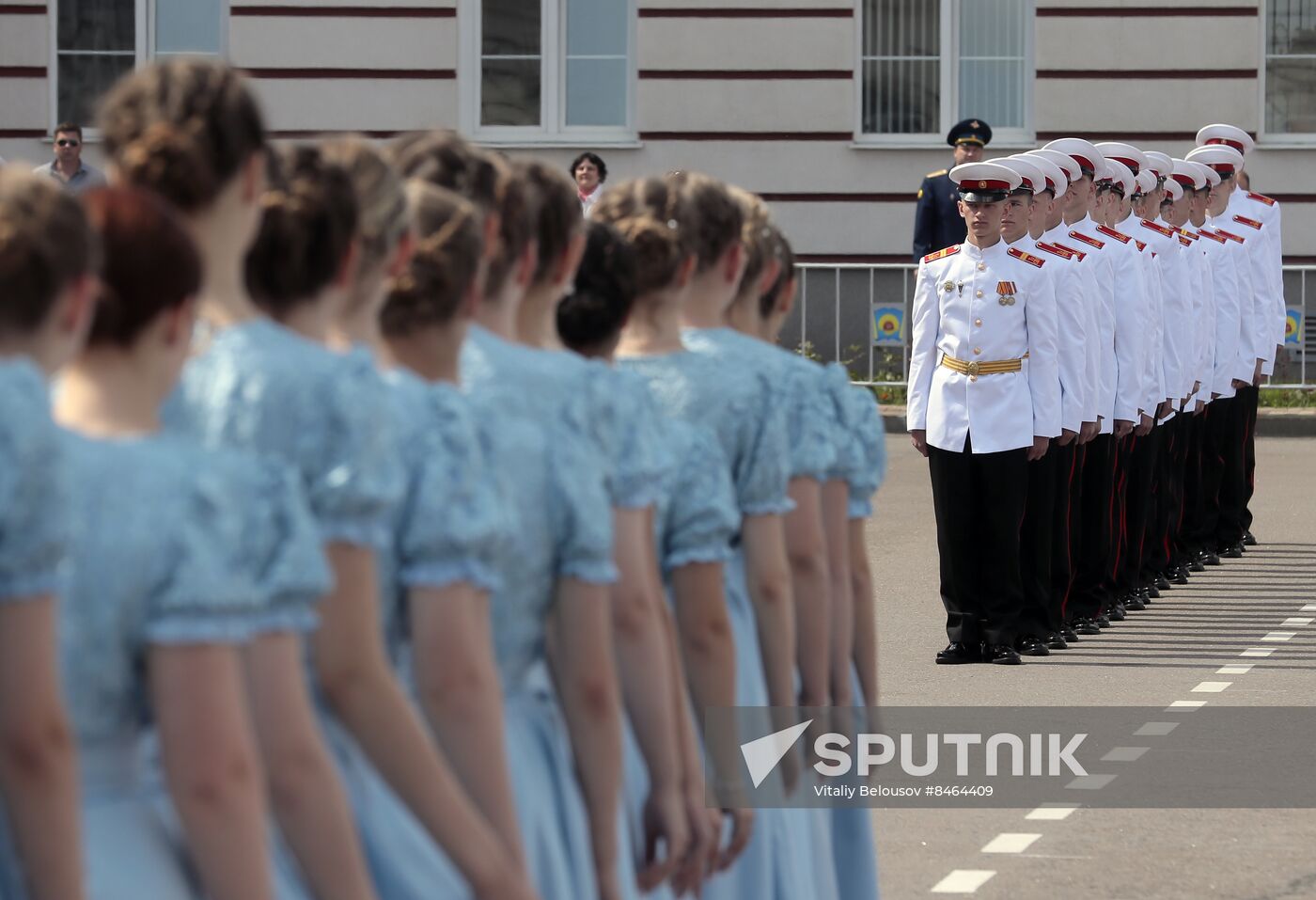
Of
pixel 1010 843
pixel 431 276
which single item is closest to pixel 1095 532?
pixel 1010 843

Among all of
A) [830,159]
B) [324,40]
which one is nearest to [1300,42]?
[830,159]

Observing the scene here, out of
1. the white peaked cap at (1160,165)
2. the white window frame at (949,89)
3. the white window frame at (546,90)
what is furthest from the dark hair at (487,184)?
the white window frame at (546,90)

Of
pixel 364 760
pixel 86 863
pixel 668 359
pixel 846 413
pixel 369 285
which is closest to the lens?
pixel 86 863

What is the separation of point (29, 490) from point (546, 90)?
65.8 ft

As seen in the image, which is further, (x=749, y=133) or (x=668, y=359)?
(x=749, y=133)

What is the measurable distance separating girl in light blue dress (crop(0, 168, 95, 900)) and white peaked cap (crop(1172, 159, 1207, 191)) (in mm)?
11713

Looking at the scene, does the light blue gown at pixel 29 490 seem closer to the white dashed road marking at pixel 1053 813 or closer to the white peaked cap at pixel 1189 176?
the white dashed road marking at pixel 1053 813

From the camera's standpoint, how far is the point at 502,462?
10.8 feet

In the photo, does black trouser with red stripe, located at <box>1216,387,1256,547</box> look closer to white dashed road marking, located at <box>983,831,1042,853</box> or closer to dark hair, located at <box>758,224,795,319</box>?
white dashed road marking, located at <box>983,831,1042,853</box>

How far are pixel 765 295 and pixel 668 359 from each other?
1.76 ft

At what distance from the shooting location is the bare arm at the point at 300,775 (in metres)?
2.58

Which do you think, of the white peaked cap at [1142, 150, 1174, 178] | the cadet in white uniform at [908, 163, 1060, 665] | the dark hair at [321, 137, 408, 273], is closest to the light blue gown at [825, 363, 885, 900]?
the dark hair at [321, 137, 408, 273]

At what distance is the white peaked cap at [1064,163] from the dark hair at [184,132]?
8.78 metres

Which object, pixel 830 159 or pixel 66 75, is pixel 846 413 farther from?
pixel 66 75
